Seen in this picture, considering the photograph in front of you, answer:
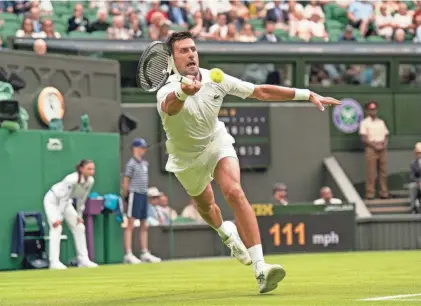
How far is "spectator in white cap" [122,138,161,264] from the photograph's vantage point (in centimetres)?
1941

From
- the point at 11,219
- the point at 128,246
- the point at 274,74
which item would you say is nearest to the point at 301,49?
A: the point at 274,74

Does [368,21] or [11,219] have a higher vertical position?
[368,21]

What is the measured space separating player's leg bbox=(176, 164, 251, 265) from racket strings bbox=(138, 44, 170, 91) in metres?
1.05

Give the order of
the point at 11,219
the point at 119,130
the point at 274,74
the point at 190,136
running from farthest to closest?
the point at 274,74, the point at 119,130, the point at 11,219, the point at 190,136

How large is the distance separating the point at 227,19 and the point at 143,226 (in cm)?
740

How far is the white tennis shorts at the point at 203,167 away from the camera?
9812 millimetres

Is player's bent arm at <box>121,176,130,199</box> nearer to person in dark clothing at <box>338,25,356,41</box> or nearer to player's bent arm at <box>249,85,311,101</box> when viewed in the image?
person in dark clothing at <box>338,25,356,41</box>

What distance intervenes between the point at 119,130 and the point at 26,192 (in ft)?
11.2

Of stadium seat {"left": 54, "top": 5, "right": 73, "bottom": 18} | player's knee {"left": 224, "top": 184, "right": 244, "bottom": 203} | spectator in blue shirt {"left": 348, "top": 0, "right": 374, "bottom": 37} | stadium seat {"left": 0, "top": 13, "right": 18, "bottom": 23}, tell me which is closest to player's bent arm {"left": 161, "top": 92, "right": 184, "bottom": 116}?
player's knee {"left": 224, "top": 184, "right": 244, "bottom": 203}

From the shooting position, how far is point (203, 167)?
395 inches

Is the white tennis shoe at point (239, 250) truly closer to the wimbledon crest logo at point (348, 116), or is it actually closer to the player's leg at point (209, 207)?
the player's leg at point (209, 207)

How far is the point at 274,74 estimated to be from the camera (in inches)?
987

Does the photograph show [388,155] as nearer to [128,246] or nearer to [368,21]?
[368,21]

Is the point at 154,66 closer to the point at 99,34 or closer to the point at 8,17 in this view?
the point at 8,17
